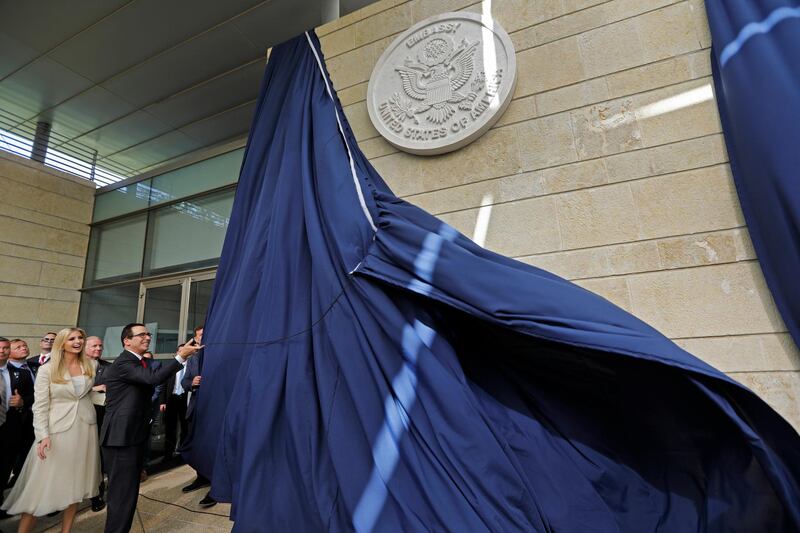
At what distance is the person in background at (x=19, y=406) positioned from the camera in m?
2.64

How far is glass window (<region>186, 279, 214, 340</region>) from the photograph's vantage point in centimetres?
452

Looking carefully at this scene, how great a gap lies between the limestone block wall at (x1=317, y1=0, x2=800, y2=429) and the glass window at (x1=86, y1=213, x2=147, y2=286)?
4873 millimetres

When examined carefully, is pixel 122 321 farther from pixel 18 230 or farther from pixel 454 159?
pixel 454 159

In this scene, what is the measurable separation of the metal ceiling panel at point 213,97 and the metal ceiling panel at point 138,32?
0.61 m

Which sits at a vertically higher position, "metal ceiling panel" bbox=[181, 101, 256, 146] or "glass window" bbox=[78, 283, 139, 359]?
"metal ceiling panel" bbox=[181, 101, 256, 146]

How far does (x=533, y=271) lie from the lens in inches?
55.6

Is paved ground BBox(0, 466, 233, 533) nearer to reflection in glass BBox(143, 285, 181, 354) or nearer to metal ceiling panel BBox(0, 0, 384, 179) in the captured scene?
reflection in glass BBox(143, 285, 181, 354)

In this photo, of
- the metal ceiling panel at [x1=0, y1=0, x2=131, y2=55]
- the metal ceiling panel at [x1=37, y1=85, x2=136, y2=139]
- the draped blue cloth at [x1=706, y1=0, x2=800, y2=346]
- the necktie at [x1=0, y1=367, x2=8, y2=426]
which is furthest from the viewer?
the metal ceiling panel at [x1=37, y1=85, x2=136, y2=139]

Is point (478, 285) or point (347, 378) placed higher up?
→ point (478, 285)

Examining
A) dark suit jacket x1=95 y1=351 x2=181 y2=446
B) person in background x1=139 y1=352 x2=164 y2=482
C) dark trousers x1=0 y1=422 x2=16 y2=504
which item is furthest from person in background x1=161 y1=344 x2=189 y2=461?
dark suit jacket x1=95 y1=351 x2=181 y2=446

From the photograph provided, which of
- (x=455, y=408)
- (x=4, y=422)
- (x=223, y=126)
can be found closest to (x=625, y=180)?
(x=455, y=408)

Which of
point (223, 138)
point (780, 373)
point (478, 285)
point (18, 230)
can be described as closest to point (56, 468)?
point (478, 285)

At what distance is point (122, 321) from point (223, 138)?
2966 mm

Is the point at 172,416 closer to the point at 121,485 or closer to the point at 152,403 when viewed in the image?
the point at 152,403
